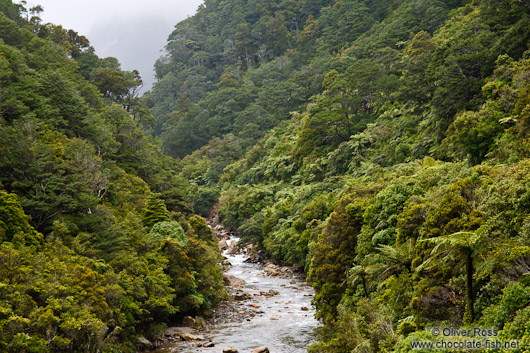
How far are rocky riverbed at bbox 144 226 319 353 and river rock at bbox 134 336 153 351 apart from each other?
0.53 m

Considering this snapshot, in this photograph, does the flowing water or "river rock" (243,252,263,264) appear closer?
the flowing water

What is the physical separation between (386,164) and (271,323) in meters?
19.3

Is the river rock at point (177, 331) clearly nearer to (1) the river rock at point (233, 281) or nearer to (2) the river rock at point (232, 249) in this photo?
(1) the river rock at point (233, 281)

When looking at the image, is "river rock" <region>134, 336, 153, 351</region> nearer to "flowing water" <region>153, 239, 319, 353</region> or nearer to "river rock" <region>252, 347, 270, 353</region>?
"flowing water" <region>153, 239, 319, 353</region>

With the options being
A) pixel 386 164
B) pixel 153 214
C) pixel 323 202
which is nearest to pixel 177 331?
pixel 153 214

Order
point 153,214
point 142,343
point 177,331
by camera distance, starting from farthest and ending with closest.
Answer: point 153,214, point 177,331, point 142,343

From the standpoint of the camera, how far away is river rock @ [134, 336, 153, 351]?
73.4 ft

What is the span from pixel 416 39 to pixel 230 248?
3768 cm

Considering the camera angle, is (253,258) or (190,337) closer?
(190,337)

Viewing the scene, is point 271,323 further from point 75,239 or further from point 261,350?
point 75,239

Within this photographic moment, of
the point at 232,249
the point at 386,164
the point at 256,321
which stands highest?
the point at 386,164

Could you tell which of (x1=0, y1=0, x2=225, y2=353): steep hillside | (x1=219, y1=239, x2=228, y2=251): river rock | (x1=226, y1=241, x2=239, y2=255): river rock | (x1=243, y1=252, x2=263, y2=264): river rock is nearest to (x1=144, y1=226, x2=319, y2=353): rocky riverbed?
(x1=0, y1=0, x2=225, y2=353): steep hillside

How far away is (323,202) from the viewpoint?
4103 cm

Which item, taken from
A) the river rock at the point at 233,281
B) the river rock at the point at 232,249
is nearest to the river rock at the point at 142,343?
the river rock at the point at 233,281
